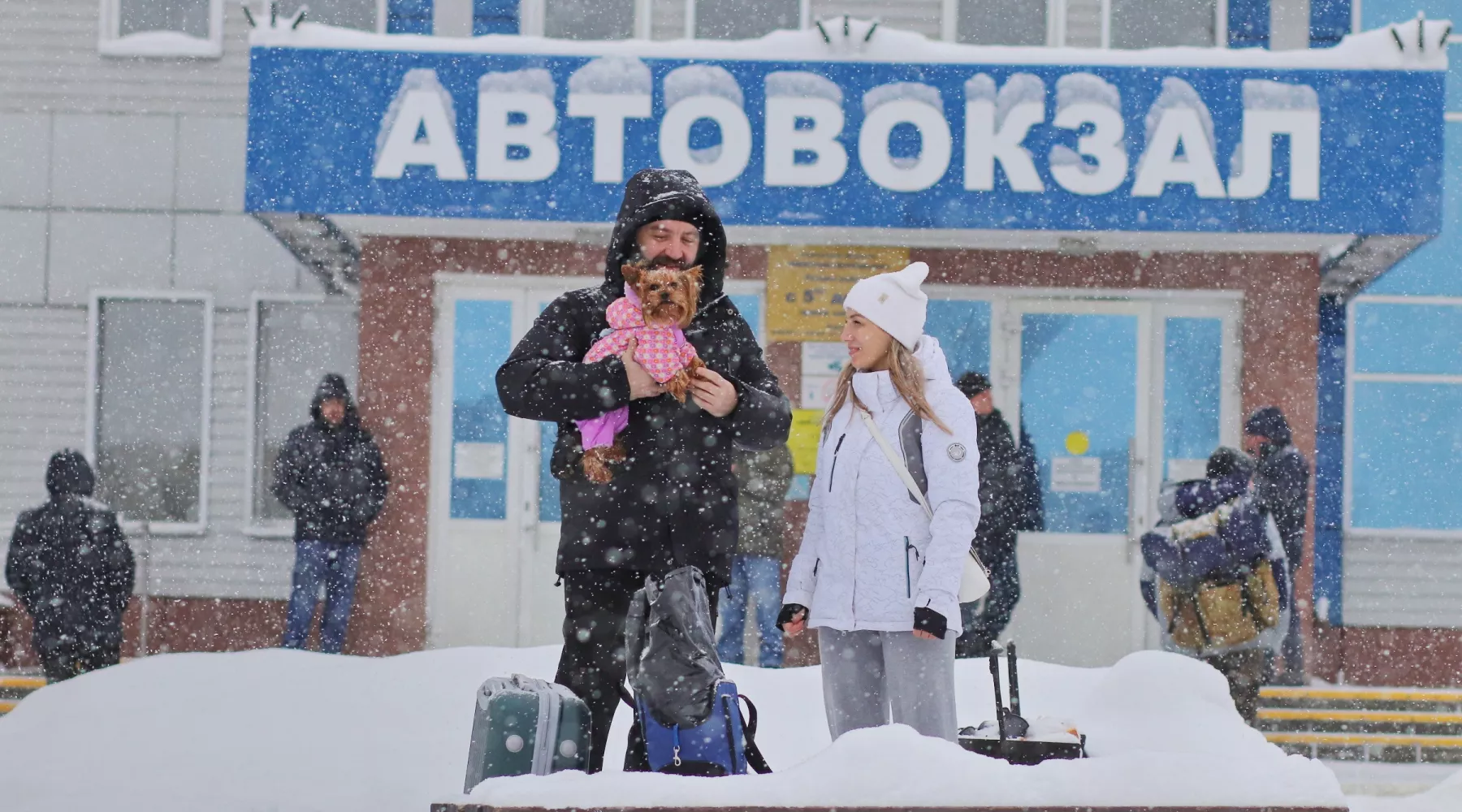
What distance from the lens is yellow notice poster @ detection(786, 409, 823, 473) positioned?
10.3 metres

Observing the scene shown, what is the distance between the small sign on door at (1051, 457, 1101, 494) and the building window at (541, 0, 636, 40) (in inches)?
188

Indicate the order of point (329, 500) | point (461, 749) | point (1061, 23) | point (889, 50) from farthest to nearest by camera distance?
point (1061, 23) < point (329, 500) < point (889, 50) < point (461, 749)

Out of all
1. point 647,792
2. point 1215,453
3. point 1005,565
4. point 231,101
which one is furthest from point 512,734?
point 231,101

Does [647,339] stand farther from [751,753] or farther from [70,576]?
A: [70,576]

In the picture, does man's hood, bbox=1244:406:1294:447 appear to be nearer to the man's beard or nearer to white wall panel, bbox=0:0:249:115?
the man's beard

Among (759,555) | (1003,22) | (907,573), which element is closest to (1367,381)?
(1003,22)

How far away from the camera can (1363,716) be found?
28.3ft

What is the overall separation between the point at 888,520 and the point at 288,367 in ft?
29.8

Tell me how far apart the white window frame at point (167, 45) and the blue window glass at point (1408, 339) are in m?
9.81

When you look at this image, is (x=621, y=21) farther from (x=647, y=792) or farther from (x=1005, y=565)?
(x=647, y=792)

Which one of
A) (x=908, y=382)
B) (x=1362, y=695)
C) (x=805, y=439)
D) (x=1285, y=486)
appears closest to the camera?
Answer: (x=908, y=382)

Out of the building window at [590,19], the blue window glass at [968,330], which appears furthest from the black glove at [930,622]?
the building window at [590,19]

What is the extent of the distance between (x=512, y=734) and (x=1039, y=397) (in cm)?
809

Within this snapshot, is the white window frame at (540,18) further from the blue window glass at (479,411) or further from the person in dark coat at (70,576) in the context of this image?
the person in dark coat at (70,576)
